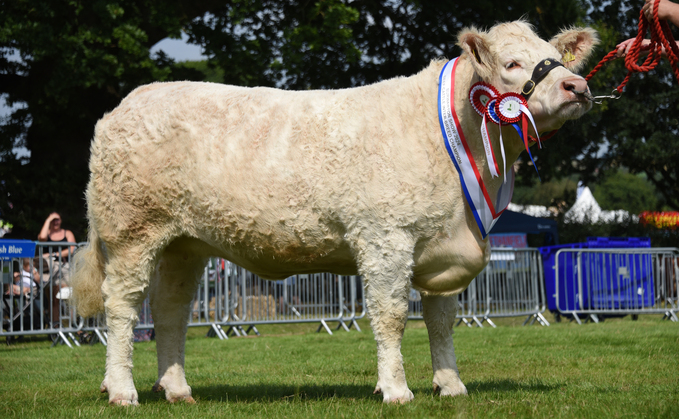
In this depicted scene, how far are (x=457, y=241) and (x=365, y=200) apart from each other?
25.6 inches

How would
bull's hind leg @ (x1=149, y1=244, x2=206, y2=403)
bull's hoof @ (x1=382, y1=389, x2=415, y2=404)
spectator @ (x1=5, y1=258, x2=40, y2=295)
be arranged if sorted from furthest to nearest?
spectator @ (x1=5, y1=258, x2=40, y2=295) → bull's hind leg @ (x1=149, y1=244, x2=206, y2=403) → bull's hoof @ (x1=382, y1=389, x2=415, y2=404)

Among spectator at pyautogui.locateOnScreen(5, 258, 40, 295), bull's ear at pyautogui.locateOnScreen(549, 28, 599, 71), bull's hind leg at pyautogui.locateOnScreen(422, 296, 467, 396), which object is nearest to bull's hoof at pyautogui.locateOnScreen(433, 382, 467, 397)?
bull's hind leg at pyautogui.locateOnScreen(422, 296, 467, 396)

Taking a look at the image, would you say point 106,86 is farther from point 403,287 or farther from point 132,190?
point 403,287

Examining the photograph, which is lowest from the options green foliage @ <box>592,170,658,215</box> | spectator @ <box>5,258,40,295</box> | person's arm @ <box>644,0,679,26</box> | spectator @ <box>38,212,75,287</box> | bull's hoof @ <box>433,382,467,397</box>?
bull's hoof @ <box>433,382,467,397</box>

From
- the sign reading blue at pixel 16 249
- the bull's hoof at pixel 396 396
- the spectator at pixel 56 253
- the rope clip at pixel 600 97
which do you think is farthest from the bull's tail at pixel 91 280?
the sign reading blue at pixel 16 249

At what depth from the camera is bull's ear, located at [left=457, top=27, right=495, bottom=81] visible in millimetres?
4227

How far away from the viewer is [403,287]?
4.25m

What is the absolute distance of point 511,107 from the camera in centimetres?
419

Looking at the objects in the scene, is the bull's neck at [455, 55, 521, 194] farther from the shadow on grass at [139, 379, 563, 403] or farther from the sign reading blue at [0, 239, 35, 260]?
the sign reading blue at [0, 239, 35, 260]

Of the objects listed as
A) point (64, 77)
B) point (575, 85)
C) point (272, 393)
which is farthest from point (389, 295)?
point (64, 77)

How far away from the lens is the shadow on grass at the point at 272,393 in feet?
16.1

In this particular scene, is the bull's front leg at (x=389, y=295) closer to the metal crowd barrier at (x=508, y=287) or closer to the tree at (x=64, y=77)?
the metal crowd barrier at (x=508, y=287)

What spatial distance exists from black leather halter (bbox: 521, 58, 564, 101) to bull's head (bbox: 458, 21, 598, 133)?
1cm

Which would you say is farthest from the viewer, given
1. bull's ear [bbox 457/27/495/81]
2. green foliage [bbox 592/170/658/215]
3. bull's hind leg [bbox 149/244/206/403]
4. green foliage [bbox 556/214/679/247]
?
green foliage [bbox 592/170/658/215]
